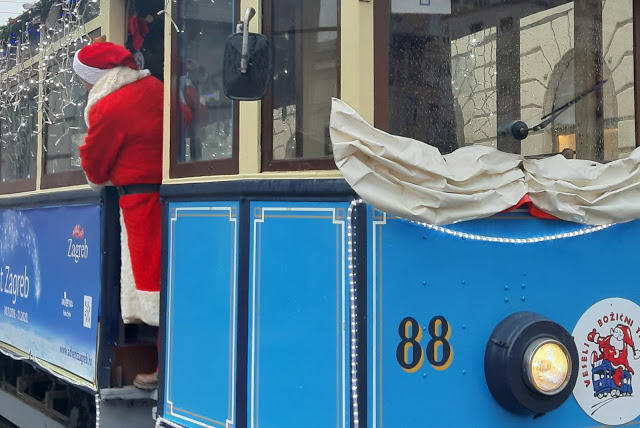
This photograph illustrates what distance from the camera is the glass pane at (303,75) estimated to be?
2.78 meters

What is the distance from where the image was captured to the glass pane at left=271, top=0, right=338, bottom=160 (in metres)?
2.78

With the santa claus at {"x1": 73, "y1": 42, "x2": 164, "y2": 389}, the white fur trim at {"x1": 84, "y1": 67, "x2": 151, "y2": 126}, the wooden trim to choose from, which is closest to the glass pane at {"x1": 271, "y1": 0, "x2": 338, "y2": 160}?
the wooden trim

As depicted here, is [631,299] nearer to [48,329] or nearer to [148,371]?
[148,371]

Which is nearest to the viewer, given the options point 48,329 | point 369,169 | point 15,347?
point 369,169

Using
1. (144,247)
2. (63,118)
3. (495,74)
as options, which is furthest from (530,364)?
(63,118)

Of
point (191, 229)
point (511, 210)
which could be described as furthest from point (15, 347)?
point (511, 210)

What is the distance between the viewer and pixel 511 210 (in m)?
2.75

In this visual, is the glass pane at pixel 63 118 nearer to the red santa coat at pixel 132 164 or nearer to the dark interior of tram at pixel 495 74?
the red santa coat at pixel 132 164

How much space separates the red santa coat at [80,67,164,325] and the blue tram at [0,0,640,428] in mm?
227

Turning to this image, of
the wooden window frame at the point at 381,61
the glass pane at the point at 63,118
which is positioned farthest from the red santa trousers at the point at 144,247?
the wooden window frame at the point at 381,61

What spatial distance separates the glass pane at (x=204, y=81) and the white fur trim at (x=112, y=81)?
434mm

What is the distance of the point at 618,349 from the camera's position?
2988 millimetres

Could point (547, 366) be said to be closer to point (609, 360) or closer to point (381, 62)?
point (609, 360)

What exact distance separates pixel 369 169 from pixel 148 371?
6.63ft
